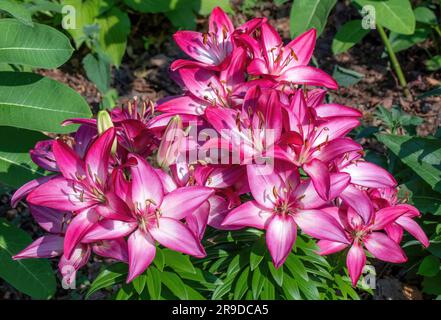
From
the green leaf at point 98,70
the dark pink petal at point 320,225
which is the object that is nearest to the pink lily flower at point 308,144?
the dark pink petal at point 320,225

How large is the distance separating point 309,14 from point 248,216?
4.20ft

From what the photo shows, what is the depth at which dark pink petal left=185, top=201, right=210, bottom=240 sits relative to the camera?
4.46 feet

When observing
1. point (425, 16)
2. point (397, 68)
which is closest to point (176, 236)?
point (397, 68)

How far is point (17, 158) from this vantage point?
1900 millimetres

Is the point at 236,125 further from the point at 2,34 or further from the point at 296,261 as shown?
the point at 2,34

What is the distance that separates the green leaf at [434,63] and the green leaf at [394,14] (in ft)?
1.47

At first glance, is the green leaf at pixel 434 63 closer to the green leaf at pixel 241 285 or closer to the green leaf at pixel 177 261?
the green leaf at pixel 241 285

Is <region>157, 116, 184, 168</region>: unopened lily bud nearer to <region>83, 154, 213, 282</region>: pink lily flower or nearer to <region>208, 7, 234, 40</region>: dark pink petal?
<region>83, 154, 213, 282</region>: pink lily flower

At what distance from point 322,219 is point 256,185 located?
0.54 ft

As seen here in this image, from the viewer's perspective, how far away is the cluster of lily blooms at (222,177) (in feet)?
4.25

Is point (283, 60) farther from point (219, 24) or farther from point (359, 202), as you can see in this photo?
point (359, 202)
